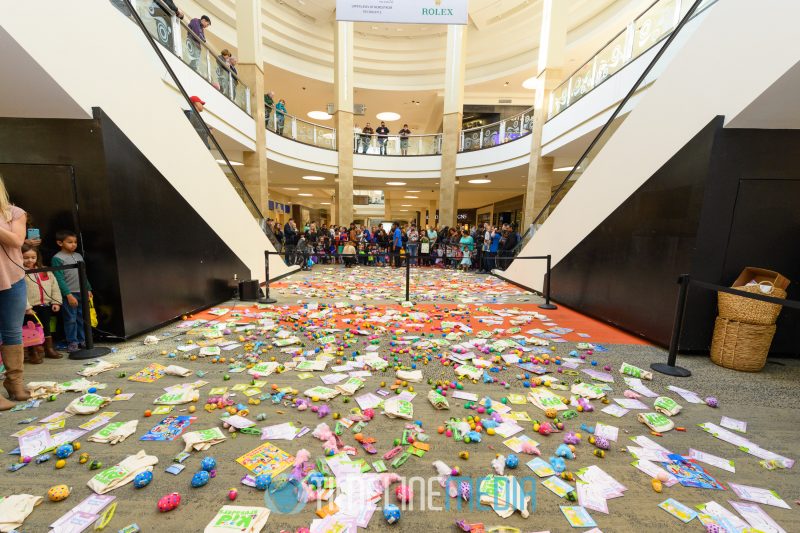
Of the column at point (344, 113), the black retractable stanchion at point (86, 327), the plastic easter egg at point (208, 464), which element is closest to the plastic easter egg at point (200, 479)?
the plastic easter egg at point (208, 464)

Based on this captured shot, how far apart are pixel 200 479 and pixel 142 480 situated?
11.2 inches

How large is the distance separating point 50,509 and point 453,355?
2.95m

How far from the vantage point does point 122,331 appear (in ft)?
11.9

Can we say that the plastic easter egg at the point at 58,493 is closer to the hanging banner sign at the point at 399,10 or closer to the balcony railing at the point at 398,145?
the hanging banner sign at the point at 399,10

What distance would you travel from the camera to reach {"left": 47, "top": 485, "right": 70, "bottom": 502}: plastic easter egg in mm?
1558

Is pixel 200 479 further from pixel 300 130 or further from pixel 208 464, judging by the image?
pixel 300 130

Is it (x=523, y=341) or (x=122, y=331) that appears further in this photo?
(x=523, y=341)

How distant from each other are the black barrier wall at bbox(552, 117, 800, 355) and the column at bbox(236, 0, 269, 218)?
10223mm

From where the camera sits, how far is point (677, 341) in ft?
10.4

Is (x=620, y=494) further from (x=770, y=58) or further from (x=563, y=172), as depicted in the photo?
(x=563, y=172)

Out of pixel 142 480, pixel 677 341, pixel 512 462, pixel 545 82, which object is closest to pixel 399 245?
pixel 545 82

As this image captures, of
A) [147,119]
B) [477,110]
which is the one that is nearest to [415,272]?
[147,119]

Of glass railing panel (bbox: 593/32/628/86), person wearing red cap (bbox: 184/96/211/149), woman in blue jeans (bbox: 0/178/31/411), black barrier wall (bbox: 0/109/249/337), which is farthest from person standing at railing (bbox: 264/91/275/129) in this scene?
woman in blue jeans (bbox: 0/178/31/411)

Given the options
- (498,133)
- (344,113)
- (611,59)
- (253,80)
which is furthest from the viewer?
(344,113)
